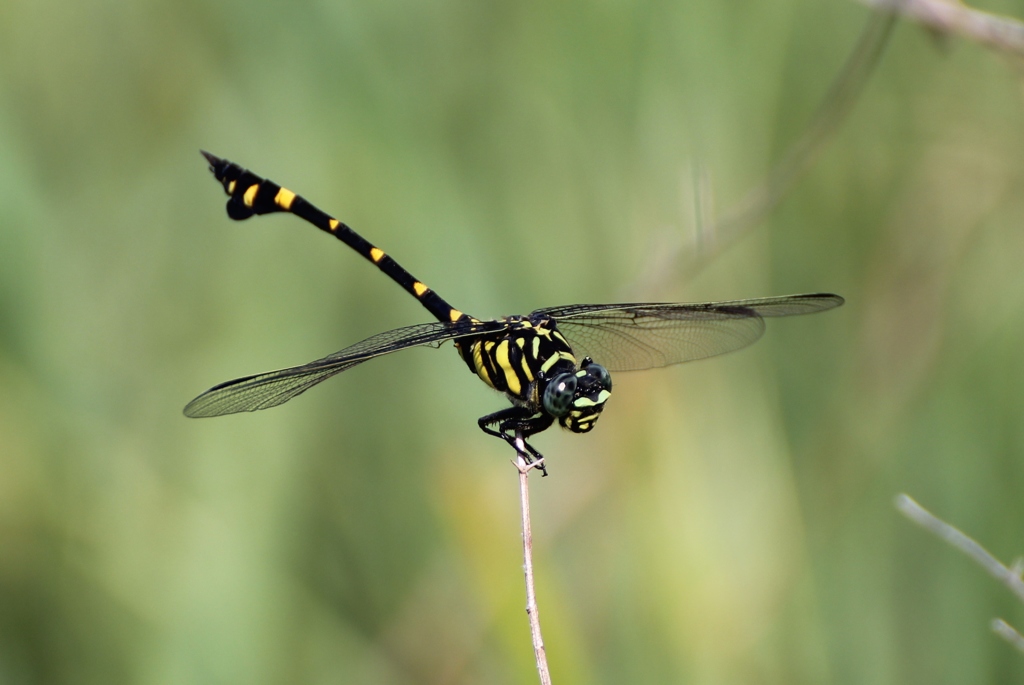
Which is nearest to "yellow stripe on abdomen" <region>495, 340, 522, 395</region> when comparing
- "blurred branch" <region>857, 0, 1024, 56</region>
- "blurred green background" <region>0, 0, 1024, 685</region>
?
"blurred green background" <region>0, 0, 1024, 685</region>

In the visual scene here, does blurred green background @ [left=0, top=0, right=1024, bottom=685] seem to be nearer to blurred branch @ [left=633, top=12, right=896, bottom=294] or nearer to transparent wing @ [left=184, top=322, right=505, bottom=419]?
blurred branch @ [left=633, top=12, right=896, bottom=294]

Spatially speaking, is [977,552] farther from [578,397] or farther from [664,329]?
[664,329]

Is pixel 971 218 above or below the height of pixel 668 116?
below

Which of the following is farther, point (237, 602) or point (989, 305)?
point (989, 305)

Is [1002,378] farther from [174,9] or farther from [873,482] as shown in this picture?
[174,9]

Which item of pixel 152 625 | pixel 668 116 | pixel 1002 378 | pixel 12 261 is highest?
pixel 668 116

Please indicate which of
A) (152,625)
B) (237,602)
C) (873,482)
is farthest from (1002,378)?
(152,625)

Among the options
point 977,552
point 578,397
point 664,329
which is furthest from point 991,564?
point 664,329

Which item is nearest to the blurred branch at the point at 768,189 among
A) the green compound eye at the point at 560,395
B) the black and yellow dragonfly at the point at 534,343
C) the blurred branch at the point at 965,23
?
the black and yellow dragonfly at the point at 534,343
